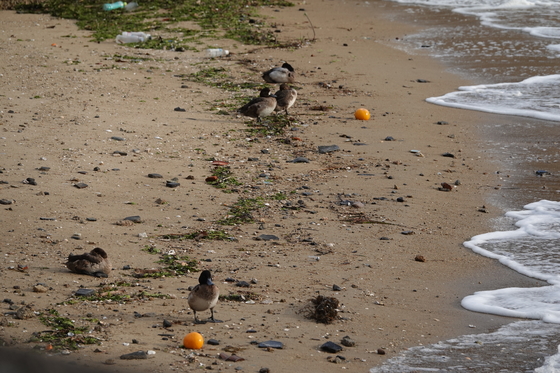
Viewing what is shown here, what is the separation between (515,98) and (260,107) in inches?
196

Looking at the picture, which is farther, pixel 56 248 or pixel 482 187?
pixel 482 187

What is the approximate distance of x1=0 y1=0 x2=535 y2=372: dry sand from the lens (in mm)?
4598

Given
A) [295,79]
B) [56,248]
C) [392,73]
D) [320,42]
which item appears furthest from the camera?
[320,42]

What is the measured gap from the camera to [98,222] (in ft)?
20.5

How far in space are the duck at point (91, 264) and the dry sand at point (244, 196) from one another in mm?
60

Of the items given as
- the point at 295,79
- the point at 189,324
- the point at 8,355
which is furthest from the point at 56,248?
the point at 295,79

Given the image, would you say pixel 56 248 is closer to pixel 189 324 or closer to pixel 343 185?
pixel 189 324

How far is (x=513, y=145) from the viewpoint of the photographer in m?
9.59

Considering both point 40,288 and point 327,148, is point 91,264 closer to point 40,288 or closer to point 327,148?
point 40,288

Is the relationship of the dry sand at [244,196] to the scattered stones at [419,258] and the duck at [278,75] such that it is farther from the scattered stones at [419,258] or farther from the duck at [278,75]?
the duck at [278,75]

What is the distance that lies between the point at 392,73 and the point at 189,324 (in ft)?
30.7

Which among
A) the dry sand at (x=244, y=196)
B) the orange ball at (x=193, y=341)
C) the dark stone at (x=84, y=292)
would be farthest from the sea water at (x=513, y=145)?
the dark stone at (x=84, y=292)

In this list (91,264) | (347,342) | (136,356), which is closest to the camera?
(136,356)

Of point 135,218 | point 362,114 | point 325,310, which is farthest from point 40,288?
point 362,114
